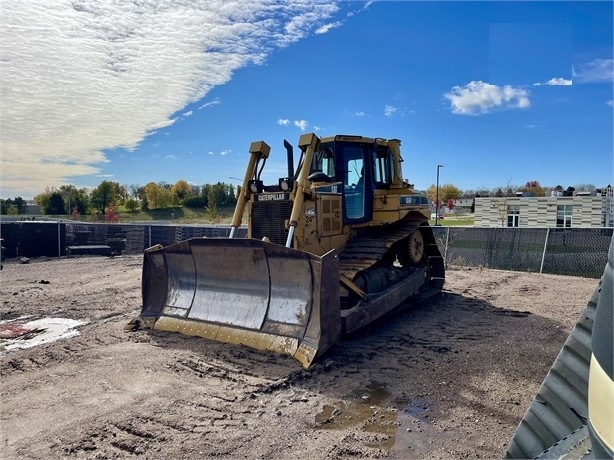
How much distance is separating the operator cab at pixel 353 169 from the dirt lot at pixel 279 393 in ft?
6.70

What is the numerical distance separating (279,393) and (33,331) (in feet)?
14.4

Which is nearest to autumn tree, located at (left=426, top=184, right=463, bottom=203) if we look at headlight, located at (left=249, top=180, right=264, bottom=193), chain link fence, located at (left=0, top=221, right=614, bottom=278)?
chain link fence, located at (left=0, top=221, right=614, bottom=278)

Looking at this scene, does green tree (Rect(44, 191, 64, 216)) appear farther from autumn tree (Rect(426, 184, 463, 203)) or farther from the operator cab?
autumn tree (Rect(426, 184, 463, 203))

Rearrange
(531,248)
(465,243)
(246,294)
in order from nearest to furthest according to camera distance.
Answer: (246,294) < (531,248) < (465,243)

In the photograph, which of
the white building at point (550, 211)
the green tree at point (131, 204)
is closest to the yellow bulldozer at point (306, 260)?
the white building at point (550, 211)

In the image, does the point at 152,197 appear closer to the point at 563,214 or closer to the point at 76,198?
the point at 76,198

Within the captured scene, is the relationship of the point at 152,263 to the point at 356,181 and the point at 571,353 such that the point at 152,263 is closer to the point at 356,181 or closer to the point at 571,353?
the point at 356,181

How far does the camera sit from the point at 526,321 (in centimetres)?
716

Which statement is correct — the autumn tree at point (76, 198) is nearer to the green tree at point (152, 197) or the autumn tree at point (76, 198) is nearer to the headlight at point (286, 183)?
the green tree at point (152, 197)

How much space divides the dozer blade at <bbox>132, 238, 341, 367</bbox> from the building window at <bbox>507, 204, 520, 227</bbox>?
39473 mm

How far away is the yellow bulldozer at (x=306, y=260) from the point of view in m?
5.37

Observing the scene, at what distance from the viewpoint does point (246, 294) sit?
5996 mm

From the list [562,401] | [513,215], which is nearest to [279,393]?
[562,401]

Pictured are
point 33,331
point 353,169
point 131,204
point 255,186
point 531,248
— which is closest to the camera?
point 33,331
